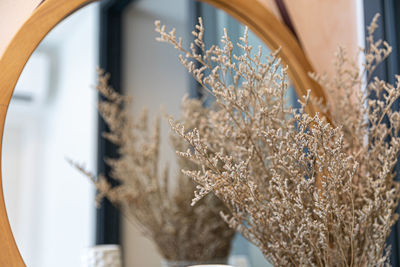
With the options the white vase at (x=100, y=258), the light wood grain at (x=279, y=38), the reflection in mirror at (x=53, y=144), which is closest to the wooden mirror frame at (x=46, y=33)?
the light wood grain at (x=279, y=38)

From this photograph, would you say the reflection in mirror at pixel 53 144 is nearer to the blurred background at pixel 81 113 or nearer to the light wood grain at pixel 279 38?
the blurred background at pixel 81 113

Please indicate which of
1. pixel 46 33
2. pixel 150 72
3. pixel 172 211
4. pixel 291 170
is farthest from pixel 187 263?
pixel 150 72

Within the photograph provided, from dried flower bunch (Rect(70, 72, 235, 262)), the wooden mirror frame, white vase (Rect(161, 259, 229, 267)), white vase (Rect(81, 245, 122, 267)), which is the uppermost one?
the wooden mirror frame

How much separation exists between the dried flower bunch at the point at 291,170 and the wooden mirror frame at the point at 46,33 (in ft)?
0.44

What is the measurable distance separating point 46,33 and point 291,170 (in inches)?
15.5

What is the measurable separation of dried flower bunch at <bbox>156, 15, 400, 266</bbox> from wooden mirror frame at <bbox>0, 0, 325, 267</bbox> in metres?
0.13

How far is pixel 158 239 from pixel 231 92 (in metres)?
0.48

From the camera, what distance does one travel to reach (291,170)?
1.85ft

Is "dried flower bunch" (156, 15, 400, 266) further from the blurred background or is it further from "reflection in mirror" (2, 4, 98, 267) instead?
"reflection in mirror" (2, 4, 98, 267)

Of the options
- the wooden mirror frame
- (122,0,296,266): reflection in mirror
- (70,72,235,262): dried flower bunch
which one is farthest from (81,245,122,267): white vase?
(122,0,296,266): reflection in mirror

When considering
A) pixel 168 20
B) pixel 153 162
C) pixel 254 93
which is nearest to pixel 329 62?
pixel 254 93

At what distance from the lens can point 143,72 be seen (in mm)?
1374

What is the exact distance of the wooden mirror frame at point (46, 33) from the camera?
562 millimetres

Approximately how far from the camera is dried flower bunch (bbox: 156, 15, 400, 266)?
55 cm
